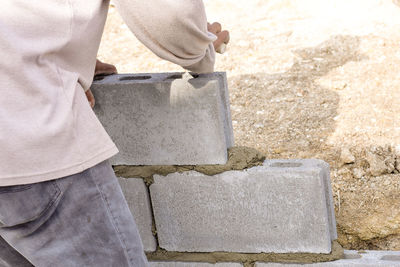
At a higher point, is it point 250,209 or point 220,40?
point 220,40

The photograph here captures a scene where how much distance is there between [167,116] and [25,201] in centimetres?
102

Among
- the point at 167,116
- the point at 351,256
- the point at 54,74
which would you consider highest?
the point at 54,74

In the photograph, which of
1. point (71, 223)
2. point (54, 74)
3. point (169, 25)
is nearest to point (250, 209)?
point (71, 223)

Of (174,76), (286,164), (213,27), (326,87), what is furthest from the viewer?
(326,87)

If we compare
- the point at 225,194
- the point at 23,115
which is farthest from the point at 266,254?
the point at 23,115

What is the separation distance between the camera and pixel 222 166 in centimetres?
272

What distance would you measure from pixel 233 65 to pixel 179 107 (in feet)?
7.49

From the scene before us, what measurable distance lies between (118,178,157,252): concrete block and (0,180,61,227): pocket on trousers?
3.55ft

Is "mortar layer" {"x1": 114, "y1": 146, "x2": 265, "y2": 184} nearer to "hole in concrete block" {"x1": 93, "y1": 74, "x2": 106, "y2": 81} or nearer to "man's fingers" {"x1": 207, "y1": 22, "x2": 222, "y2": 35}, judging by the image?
"hole in concrete block" {"x1": 93, "y1": 74, "x2": 106, "y2": 81}

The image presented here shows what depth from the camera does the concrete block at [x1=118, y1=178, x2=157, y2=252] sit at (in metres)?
2.88

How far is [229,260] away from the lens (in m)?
2.91

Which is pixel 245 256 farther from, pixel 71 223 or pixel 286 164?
pixel 71 223

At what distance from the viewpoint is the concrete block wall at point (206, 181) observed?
2631mm

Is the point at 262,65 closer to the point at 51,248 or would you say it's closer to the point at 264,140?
the point at 264,140
